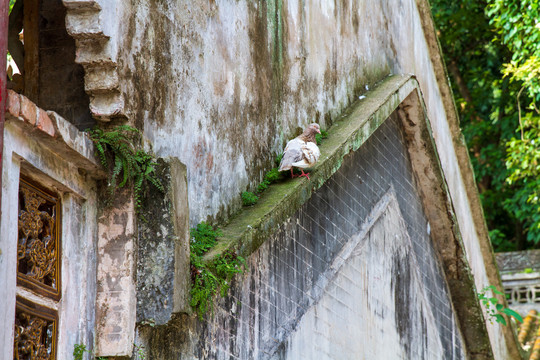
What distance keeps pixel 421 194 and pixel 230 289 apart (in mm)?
4809

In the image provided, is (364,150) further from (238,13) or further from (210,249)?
(210,249)

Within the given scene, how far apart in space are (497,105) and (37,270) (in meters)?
14.0

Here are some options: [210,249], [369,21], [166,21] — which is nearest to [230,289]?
[210,249]

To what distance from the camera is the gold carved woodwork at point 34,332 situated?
3.83 metres

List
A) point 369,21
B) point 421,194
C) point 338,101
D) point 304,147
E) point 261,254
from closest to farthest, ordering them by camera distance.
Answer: point 261,254 < point 304,147 < point 338,101 < point 369,21 < point 421,194

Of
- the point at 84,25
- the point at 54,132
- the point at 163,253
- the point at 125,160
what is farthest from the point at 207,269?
the point at 84,25

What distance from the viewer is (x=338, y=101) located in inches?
296

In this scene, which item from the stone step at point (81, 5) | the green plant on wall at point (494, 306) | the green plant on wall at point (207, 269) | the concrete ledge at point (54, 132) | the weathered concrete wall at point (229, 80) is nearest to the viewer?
the concrete ledge at point (54, 132)

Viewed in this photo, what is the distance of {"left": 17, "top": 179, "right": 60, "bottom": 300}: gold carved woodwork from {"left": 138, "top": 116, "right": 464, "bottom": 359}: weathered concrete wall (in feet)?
2.04

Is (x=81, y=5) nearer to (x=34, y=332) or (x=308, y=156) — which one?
(x=34, y=332)

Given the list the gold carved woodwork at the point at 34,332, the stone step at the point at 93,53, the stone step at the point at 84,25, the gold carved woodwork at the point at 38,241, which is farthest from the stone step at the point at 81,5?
the gold carved woodwork at the point at 34,332

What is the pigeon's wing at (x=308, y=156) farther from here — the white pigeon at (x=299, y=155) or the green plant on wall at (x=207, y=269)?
the green plant on wall at (x=207, y=269)

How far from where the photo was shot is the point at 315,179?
6.07 meters

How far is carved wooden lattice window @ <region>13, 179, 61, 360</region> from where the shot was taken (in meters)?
3.87
